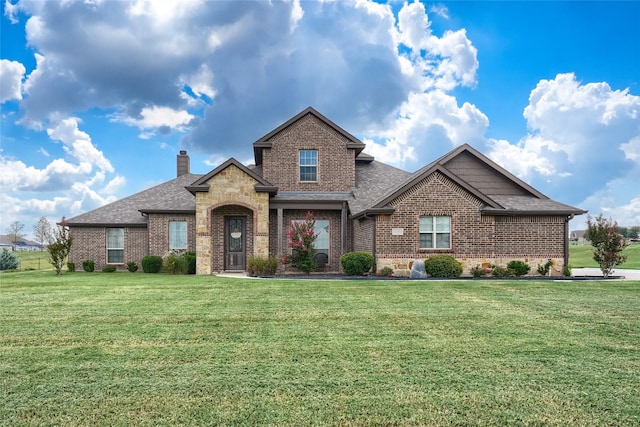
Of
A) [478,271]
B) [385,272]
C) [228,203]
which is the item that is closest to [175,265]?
[228,203]

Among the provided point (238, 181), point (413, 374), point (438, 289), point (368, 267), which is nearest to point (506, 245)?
point (368, 267)

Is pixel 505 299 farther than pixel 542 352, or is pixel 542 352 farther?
pixel 505 299

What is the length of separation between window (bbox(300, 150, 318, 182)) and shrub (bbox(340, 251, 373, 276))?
20.1 feet

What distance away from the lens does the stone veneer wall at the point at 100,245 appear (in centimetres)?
2208

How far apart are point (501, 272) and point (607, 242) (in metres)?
4.26

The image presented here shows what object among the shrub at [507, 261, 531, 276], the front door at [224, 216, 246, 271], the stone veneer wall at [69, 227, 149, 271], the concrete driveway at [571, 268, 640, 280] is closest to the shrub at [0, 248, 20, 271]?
the stone veneer wall at [69, 227, 149, 271]

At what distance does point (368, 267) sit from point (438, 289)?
5100mm

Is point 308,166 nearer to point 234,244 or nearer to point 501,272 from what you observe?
point 234,244

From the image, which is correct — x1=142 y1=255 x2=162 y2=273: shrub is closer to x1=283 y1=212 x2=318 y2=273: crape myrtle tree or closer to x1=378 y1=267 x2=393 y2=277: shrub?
x1=283 y1=212 x2=318 y2=273: crape myrtle tree

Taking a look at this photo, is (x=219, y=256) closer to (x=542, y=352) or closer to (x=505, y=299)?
(x=505, y=299)

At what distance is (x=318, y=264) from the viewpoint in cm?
2097

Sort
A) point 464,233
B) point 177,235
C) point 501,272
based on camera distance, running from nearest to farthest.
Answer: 1. point 501,272
2. point 464,233
3. point 177,235

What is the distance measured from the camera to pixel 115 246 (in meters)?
22.2

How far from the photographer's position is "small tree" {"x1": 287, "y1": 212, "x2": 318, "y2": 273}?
19.0 metres
